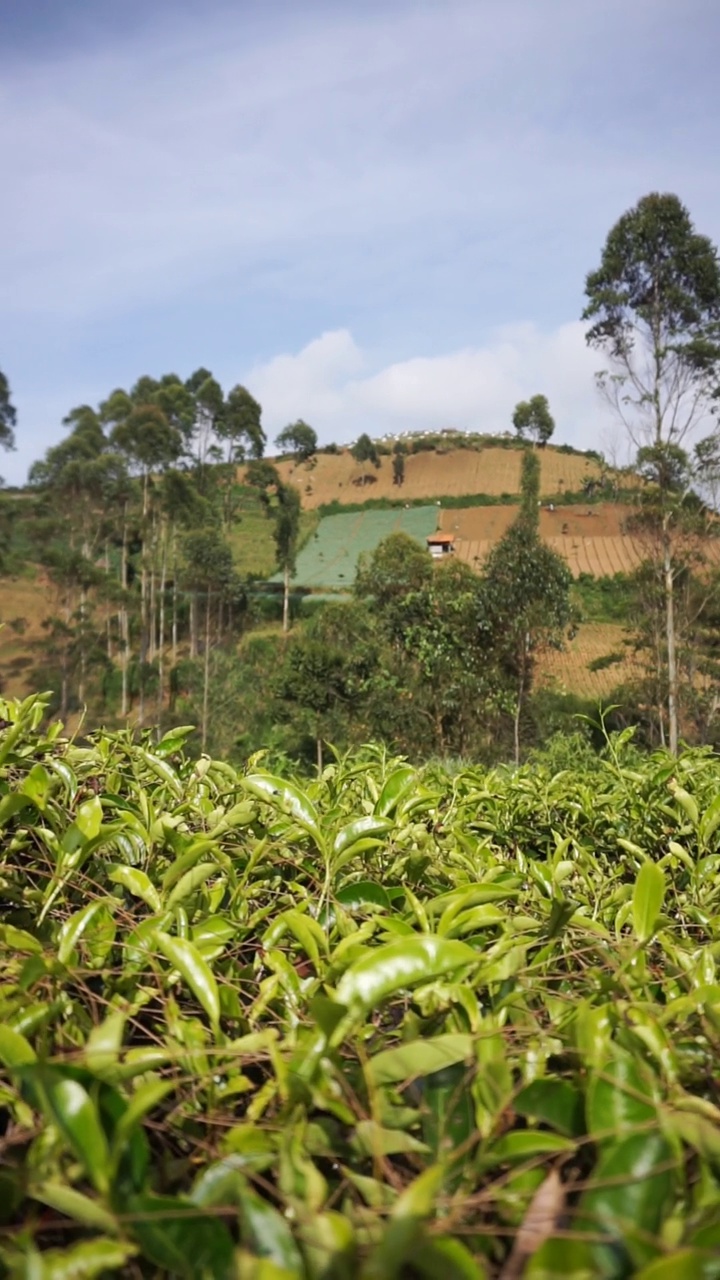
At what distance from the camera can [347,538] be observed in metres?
36.1

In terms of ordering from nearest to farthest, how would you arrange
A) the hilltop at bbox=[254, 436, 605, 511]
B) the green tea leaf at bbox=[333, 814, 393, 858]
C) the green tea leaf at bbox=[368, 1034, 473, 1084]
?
the green tea leaf at bbox=[368, 1034, 473, 1084]
the green tea leaf at bbox=[333, 814, 393, 858]
the hilltop at bbox=[254, 436, 605, 511]

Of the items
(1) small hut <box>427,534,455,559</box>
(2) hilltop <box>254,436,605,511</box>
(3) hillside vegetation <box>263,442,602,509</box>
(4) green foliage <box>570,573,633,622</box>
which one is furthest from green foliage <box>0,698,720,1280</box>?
(3) hillside vegetation <box>263,442,602,509</box>

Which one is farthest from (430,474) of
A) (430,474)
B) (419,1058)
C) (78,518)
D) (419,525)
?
(419,1058)

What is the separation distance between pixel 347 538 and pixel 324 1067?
3590 centimetres

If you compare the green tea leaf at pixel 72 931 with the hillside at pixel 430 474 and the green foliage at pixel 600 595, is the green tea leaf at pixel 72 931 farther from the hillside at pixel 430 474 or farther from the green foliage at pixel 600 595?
the hillside at pixel 430 474

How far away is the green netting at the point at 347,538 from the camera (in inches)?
1220

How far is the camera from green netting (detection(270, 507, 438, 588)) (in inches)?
1220

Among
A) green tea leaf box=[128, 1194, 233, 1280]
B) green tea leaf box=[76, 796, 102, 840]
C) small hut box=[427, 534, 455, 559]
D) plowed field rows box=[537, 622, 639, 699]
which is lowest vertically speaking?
plowed field rows box=[537, 622, 639, 699]

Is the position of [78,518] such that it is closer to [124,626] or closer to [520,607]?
[124,626]

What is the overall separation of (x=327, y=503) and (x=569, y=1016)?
139ft

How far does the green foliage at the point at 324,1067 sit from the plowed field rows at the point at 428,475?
39.1 meters

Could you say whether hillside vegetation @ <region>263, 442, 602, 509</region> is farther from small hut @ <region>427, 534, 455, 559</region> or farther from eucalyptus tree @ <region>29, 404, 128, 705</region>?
eucalyptus tree @ <region>29, 404, 128, 705</region>

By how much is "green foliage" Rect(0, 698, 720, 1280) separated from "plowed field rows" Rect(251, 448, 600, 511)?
39148 mm

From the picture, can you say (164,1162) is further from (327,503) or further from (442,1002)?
(327,503)
